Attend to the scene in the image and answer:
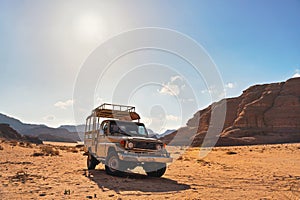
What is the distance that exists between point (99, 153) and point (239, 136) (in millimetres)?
64152

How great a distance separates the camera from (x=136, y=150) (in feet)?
32.1

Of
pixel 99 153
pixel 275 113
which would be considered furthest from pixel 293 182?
pixel 275 113

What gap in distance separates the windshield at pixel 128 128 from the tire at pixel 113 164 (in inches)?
51.4

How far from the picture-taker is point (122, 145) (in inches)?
385

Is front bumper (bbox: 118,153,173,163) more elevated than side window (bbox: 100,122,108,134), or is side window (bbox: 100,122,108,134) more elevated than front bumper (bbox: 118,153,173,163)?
side window (bbox: 100,122,108,134)

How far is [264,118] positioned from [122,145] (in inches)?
2967

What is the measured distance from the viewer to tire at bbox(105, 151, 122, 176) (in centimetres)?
991

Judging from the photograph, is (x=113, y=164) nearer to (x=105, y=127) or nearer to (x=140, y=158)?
(x=140, y=158)

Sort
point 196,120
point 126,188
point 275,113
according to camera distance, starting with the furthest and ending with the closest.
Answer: point 196,120
point 275,113
point 126,188

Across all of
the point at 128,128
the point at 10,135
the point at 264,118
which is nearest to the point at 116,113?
the point at 128,128

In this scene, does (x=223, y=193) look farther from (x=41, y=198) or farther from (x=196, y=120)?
(x=196, y=120)

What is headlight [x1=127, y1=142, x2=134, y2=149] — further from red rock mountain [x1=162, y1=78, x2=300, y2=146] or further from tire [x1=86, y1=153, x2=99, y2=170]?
red rock mountain [x1=162, y1=78, x2=300, y2=146]

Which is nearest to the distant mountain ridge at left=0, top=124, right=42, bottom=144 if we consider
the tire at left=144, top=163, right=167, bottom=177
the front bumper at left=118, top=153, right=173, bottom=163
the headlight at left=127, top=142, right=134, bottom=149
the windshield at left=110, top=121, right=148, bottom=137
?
the windshield at left=110, top=121, right=148, bottom=137

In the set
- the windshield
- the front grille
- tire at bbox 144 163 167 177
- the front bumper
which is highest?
the windshield
